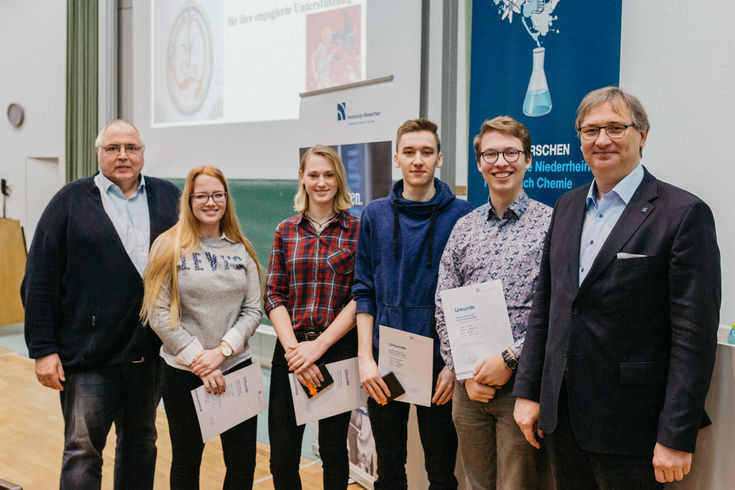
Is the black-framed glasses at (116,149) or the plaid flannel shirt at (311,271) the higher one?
the black-framed glasses at (116,149)

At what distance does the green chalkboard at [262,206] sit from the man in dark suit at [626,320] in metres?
3.91

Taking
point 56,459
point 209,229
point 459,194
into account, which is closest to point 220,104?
point 459,194

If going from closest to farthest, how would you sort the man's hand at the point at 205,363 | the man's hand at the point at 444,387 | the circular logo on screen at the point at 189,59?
the man's hand at the point at 444,387, the man's hand at the point at 205,363, the circular logo on screen at the point at 189,59

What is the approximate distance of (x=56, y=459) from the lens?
11.9ft

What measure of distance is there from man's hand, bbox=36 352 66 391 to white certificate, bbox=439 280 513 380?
4.68 feet

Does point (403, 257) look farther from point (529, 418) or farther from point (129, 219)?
point (129, 219)

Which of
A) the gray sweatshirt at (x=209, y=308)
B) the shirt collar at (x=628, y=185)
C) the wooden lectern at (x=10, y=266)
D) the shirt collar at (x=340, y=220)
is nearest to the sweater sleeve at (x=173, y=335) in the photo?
the gray sweatshirt at (x=209, y=308)

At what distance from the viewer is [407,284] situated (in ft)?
7.22

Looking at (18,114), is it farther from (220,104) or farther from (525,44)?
(525,44)

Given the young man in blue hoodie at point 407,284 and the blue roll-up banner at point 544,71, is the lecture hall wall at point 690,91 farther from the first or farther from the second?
the young man in blue hoodie at point 407,284

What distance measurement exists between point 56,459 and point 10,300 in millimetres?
3605

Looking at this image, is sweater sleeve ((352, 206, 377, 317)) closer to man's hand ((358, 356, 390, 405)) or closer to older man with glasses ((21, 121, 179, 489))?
man's hand ((358, 356, 390, 405))

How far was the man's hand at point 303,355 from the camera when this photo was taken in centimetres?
230

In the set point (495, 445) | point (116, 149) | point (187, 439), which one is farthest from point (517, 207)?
point (116, 149)
